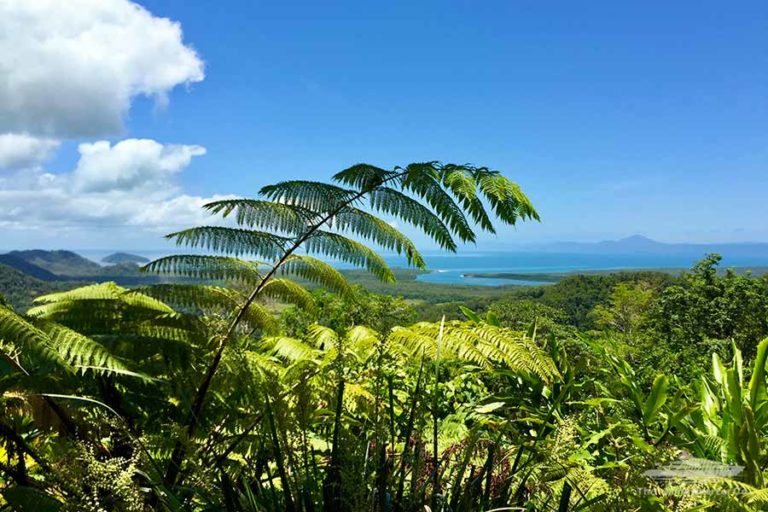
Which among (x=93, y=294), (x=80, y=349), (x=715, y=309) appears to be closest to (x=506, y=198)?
(x=80, y=349)

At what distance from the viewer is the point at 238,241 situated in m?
2.16

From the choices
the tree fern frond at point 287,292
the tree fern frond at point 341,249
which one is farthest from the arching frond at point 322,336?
the tree fern frond at point 341,249

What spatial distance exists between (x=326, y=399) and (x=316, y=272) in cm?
66

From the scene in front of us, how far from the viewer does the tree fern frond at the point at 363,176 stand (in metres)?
2.30

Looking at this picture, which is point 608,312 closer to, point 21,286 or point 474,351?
point 474,351

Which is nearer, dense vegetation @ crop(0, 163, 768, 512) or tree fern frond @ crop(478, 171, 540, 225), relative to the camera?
dense vegetation @ crop(0, 163, 768, 512)

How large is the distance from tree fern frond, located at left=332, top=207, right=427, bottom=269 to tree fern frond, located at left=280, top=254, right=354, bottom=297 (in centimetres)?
21

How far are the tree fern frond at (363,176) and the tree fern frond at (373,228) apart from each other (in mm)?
145

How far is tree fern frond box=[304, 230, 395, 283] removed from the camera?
2.24m

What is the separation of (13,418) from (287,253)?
1288mm

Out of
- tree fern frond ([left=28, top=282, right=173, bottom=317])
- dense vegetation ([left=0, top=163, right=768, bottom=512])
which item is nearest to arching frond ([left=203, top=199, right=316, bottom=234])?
dense vegetation ([left=0, top=163, right=768, bottom=512])

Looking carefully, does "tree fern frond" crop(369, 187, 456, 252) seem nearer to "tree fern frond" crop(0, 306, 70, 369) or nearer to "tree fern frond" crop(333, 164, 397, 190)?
"tree fern frond" crop(333, 164, 397, 190)

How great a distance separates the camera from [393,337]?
186cm

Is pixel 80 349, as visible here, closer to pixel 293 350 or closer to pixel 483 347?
pixel 293 350
